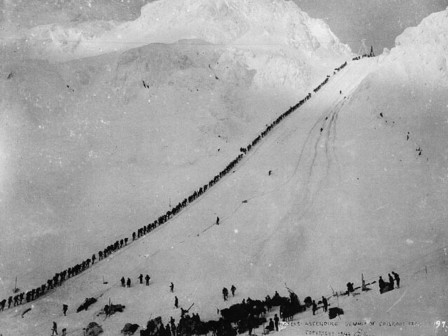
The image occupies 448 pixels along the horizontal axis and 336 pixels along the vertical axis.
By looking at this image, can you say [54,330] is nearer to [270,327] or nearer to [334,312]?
[270,327]

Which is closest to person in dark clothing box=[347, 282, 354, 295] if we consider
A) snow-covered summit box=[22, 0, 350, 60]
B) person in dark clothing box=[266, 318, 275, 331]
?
person in dark clothing box=[266, 318, 275, 331]

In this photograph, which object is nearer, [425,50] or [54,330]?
[54,330]

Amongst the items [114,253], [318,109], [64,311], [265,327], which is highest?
[318,109]

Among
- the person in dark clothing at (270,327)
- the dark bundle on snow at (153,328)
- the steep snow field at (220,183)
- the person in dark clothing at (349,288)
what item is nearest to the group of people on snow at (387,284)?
the steep snow field at (220,183)

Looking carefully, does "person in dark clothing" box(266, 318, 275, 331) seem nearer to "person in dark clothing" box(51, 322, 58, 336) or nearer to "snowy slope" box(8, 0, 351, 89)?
"person in dark clothing" box(51, 322, 58, 336)

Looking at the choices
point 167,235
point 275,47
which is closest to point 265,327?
point 167,235

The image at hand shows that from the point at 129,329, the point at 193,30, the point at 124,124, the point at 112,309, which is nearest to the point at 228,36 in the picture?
→ the point at 193,30

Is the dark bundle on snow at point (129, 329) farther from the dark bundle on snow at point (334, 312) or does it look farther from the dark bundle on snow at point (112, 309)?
the dark bundle on snow at point (334, 312)

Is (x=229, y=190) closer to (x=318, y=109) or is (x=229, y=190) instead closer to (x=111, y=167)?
(x=111, y=167)
